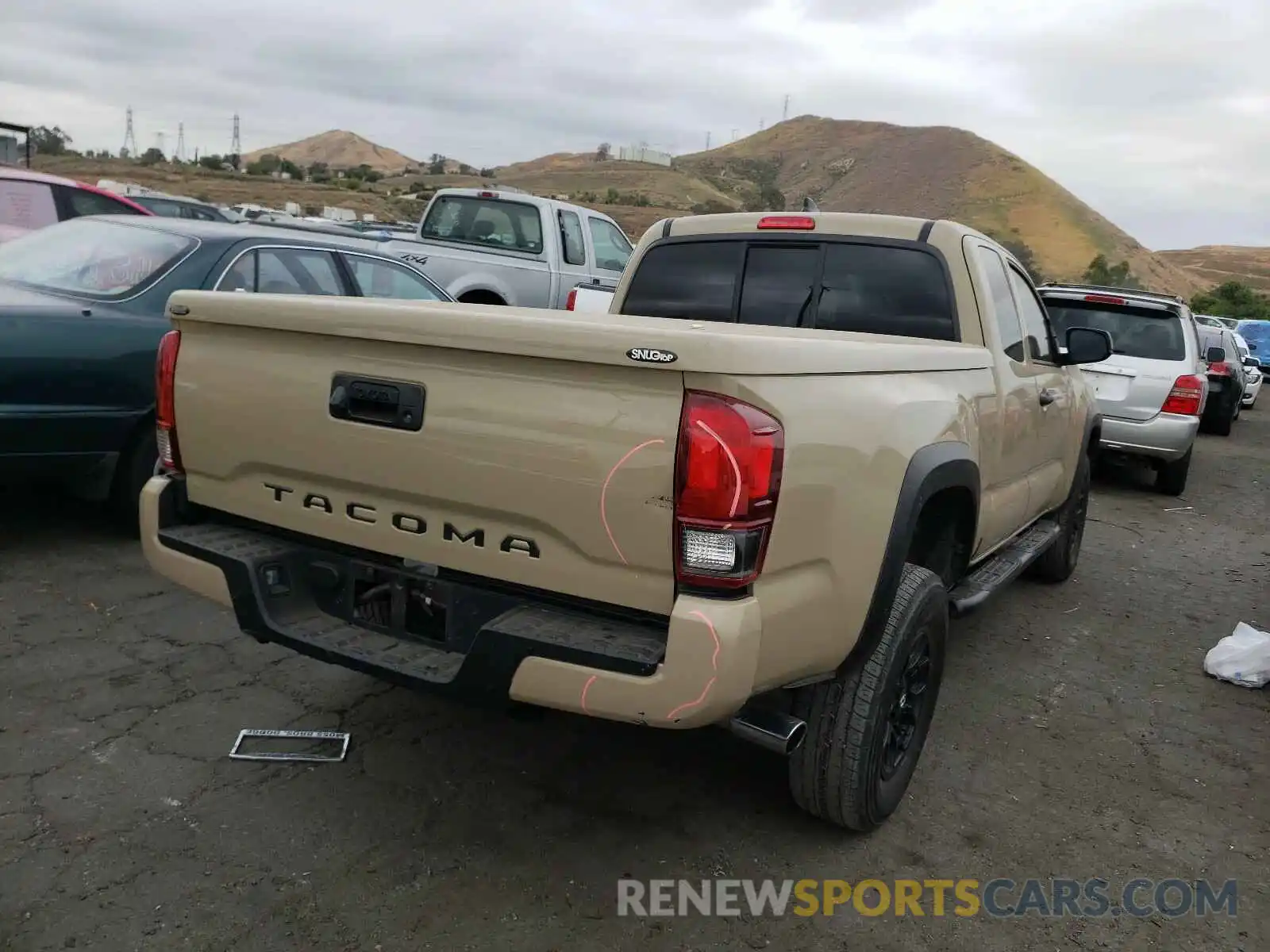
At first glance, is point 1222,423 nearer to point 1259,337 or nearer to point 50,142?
point 1259,337

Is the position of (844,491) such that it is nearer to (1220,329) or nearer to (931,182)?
(1220,329)

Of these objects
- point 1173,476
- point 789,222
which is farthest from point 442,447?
point 1173,476

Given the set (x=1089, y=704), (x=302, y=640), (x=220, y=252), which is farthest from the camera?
(x=220, y=252)

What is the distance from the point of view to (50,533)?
5234mm

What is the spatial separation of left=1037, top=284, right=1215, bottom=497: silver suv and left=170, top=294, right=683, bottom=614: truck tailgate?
7.16m

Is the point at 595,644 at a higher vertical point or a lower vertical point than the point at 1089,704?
higher

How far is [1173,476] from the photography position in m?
9.16

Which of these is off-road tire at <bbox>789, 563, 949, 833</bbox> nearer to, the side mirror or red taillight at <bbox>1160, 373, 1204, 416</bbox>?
the side mirror

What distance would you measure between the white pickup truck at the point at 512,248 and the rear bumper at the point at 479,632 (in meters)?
6.37

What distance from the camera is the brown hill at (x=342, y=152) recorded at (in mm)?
95938

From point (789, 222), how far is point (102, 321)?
3.21 m

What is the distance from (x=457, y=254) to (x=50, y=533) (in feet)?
16.0

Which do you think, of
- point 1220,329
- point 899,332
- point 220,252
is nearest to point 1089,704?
point 899,332

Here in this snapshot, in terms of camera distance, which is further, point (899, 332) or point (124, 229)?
point (124, 229)
